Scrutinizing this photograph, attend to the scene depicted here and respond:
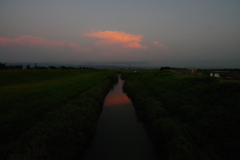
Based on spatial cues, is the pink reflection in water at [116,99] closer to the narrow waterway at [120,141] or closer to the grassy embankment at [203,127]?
the narrow waterway at [120,141]

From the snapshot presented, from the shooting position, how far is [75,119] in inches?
369

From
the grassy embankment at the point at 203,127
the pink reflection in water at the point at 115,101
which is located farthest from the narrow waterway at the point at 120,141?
the pink reflection in water at the point at 115,101

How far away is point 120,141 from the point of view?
953cm

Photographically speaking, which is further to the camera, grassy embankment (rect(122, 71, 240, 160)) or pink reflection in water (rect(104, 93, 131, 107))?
pink reflection in water (rect(104, 93, 131, 107))

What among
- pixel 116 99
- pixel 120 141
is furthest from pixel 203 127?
pixel 116 99

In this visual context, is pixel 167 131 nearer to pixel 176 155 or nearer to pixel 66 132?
pixel 176 155

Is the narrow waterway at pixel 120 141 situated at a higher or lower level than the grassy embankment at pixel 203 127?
lower

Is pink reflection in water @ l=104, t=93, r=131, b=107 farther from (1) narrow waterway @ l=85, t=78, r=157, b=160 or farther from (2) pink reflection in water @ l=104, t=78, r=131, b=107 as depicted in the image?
(1) narrow waterway @ l=85, t=78, r=157, b=160

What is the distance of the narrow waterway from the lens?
8.02 metres

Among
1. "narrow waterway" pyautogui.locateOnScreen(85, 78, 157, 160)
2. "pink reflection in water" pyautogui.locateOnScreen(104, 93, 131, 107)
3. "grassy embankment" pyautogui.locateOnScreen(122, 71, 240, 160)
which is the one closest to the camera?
"grassy embankment" pyautogui.locateOnScreen(122, 71, 240, 160)

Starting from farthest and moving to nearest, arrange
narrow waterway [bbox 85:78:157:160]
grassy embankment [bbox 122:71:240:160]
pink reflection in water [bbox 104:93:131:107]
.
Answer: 1. pink reflection in water [bbox 104:93:131:107]
2. narrow waterway [bbox 85:78:157:160]
3. grassy embankment [bbox 122:71:240:160]

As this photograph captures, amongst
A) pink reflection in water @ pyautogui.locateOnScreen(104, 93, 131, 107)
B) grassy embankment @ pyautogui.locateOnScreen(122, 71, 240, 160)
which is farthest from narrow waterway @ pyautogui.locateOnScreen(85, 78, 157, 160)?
pink reflection in water @ pyautogui.locateOnScreen(104, 93, 131, 107)

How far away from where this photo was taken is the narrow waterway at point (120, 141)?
802 cm

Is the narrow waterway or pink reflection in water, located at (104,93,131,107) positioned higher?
pink reflection in water, located at (104,93,131,107)
